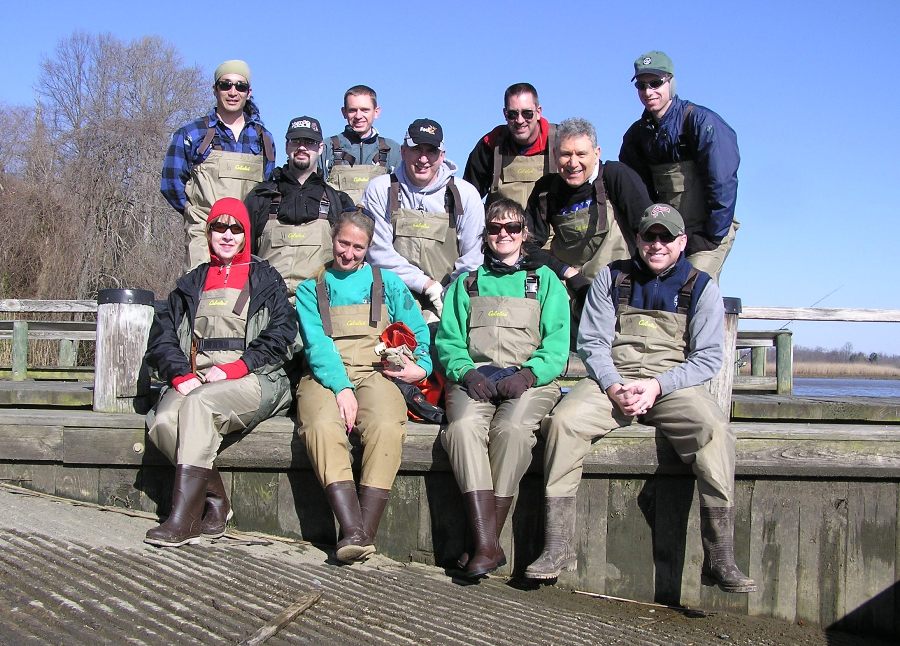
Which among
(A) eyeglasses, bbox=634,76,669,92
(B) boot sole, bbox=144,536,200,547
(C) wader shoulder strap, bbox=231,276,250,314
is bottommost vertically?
(B) boot sole, bbox=144,536,200,547

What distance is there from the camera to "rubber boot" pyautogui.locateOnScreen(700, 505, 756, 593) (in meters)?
4.31

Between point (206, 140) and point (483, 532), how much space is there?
132 inches

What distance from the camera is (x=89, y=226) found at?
2239 cm

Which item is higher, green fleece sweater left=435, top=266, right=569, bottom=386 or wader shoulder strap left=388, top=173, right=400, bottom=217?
wader shoulder strap left=388, top=173, right=400, bottom=217

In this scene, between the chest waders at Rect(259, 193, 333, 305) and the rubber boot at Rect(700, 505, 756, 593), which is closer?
the rubber boot at Rect(700, 505, 756, 593)

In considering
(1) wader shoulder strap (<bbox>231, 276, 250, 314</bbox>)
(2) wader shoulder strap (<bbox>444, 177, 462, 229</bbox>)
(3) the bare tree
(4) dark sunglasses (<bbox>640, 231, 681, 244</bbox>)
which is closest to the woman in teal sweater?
(1) wader shoulder strap (<bbox>231, 276, 250, 314</bbox>)

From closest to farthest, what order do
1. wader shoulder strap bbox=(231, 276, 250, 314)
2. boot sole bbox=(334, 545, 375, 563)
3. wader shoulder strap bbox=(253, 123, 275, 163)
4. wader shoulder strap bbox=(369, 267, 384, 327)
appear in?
boot sole bbox=(334, 545, 375, 563)
wader shoulder strap bbox=(231, 276, 250, 314)
wader shoulder strap bbox=(369, 267, 384, 327)
wader shoulder strap bbox=(253, 123, 275, 163)

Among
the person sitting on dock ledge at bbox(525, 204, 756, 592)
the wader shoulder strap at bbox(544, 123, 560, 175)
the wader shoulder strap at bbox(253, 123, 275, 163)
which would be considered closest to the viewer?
the person sitting on dock ledge at bbox(525, 204, 756, 592)

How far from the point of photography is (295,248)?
5.64 meters

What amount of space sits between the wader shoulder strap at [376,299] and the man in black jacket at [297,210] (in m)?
0.74

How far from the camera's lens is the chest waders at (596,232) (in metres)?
5.42

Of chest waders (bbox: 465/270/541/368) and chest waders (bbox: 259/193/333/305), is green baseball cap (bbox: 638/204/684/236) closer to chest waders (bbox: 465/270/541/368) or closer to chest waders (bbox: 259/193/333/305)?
chest waders (bbox: 465/270/541/368)

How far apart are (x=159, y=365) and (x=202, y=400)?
404 mm

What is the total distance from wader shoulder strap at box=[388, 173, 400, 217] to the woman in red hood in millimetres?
982
